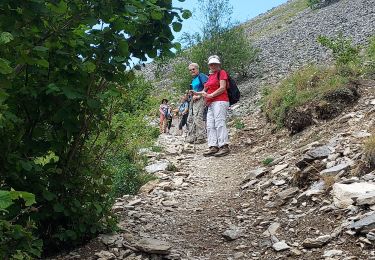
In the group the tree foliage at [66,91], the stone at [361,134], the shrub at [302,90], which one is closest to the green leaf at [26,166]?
the tree foliage at [66,91]

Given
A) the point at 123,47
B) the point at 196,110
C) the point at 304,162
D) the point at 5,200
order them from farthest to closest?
the point at 196,110
the point at 304,162
the point at 123,47
the point at 5,200

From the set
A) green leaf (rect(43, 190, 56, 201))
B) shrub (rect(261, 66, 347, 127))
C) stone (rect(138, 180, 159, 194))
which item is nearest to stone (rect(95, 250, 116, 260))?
green leaf (rect(43, 190, 56, 201))

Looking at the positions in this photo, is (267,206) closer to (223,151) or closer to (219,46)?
(223,151)

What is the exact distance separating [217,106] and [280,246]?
5.20 metres

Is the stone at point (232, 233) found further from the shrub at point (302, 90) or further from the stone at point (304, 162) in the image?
the shrub at point (302, 90)

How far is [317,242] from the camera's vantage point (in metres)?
4.71

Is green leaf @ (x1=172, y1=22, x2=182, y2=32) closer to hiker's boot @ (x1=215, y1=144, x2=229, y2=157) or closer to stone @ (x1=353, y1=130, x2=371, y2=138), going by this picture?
stone @ (x1=353, y1=130, x2=371, y2=138)

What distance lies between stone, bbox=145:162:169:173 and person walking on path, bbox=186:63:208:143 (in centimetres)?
212

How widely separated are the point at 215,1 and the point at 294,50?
5.38m

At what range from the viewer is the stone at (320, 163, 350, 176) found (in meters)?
6.00

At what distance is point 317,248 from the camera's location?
4.68m

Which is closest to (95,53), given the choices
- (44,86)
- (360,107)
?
(44,86)

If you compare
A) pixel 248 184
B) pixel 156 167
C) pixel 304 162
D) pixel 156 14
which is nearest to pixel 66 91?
pixel 156 14

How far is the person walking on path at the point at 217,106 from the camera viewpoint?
32.0 feet
